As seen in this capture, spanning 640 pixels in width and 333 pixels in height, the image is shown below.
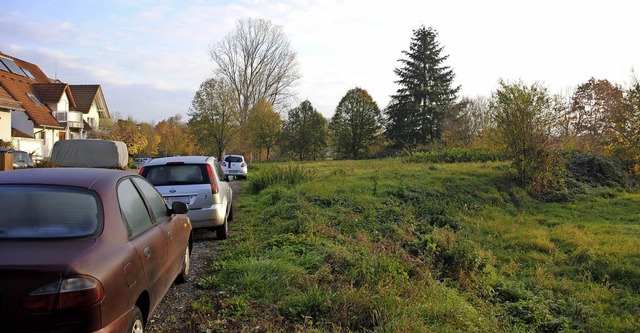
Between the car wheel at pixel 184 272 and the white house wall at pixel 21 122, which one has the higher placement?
the white house wall at pixel 21 122

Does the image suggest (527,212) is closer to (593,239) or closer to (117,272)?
(593,239)

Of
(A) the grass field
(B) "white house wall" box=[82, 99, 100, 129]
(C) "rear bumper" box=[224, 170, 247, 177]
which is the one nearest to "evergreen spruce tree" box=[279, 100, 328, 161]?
(B) "white house wall" box=[82, 99, 100, 129]

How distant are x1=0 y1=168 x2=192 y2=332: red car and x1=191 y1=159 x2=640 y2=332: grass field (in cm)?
108

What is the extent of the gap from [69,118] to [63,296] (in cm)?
4067

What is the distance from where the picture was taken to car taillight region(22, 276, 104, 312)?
8.21 feet

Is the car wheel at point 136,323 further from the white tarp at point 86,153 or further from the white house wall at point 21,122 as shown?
the white house wall at point 21,122

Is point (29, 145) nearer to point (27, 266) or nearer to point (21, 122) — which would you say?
point (21, 122)

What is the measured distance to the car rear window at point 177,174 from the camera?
7.82m

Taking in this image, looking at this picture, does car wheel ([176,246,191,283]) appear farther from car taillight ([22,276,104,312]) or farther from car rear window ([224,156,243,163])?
car rear window ([224,156,243,163])

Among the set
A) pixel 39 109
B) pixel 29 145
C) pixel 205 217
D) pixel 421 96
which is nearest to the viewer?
pixel 205 217

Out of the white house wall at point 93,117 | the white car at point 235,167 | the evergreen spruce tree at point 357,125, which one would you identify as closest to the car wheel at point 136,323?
the white car at point 235,167

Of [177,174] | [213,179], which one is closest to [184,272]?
[213,179]

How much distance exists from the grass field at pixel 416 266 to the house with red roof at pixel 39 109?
22.4m

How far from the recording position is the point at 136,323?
328 cm
